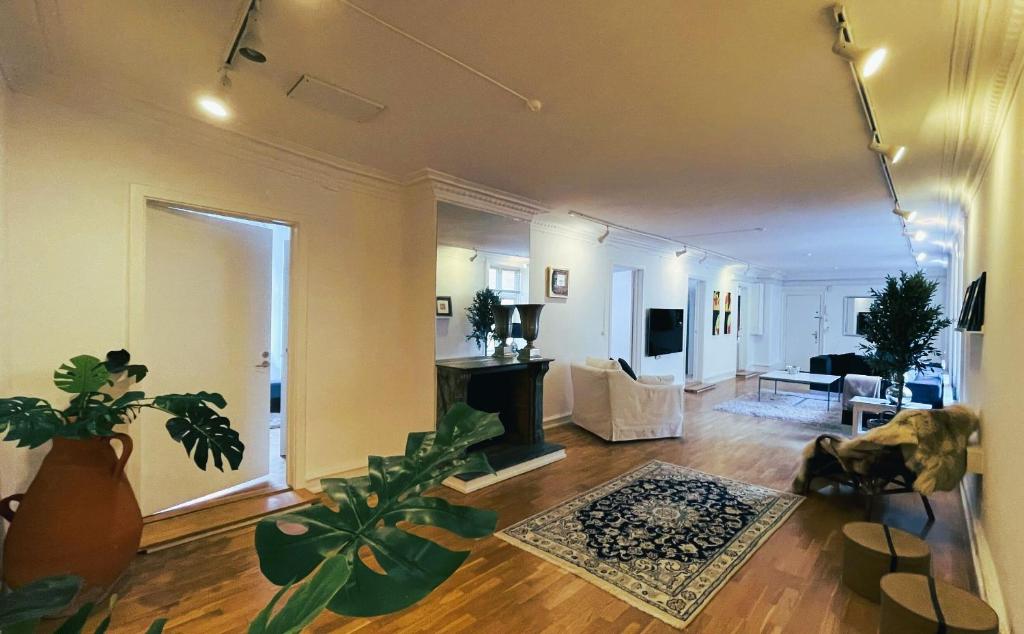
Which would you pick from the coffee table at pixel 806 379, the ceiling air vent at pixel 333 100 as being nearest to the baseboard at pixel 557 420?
the coffee table at pixel 806 379

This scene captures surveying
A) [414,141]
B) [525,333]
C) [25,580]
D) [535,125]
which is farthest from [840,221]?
[25,580]

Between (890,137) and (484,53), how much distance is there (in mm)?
2619

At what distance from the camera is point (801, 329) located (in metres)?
11.5

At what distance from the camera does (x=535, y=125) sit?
2.80m

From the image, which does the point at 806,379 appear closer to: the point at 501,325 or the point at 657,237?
the point at 657,237

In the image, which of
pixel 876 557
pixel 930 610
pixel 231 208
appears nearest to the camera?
pixel 930 610

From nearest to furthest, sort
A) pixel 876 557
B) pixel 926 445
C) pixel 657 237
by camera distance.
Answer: pixel 876 557 < pixel 926 445 < pixel 657 237

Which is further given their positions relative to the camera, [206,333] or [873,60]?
[206,333]

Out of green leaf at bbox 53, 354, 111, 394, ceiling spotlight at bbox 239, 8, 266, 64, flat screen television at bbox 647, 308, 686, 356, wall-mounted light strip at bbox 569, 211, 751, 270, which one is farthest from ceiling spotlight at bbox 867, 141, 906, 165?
green leaf at bbox 53, 354, 111, 394

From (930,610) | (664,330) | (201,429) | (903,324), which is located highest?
(903,324)

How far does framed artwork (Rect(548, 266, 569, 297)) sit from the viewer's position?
5.48 m

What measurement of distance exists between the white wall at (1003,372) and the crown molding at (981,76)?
11 centimetres

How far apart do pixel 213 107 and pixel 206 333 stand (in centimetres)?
147

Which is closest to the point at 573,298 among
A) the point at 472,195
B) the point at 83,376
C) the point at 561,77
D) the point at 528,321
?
the point at 528,321
